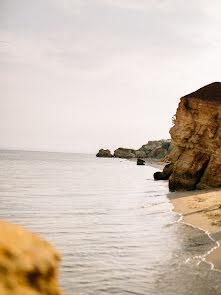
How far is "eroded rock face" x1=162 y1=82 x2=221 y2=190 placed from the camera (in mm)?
23109

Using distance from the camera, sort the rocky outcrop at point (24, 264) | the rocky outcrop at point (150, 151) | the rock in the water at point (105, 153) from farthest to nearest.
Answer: the rock in the water at point (105, 153), the rocky outcrop at point (150, 151), the rocky outcrop at point (24, 264)

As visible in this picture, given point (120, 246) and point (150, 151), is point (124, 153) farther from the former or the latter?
point (120, 246)

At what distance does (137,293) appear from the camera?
21.9 ft

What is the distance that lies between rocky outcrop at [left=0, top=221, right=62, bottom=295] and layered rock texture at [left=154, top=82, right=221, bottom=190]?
21.5 metres

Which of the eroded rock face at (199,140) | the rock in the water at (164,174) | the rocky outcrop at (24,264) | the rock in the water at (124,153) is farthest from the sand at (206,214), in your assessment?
the rock in the water at (124,153)

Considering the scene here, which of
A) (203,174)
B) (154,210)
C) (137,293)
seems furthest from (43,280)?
(203,174)

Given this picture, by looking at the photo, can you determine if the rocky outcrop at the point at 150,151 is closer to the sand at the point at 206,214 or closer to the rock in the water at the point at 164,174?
the rock in the water at the point at 164,174

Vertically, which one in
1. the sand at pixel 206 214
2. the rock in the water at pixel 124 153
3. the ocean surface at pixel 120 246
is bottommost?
the ocean surface at pixel 120 246

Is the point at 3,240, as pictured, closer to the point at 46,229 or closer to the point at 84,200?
the point at 46,229

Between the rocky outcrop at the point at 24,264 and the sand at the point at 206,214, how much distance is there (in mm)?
6584

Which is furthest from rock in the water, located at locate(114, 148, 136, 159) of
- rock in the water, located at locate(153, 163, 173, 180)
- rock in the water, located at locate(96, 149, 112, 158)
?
rock in the water, located at locate(153, 163, 173, 180)

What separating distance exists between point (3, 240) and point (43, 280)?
570 millimetres

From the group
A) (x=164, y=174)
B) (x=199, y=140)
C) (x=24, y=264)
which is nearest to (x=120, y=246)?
(x=24, y=264)

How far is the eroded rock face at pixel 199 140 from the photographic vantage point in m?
23.1
